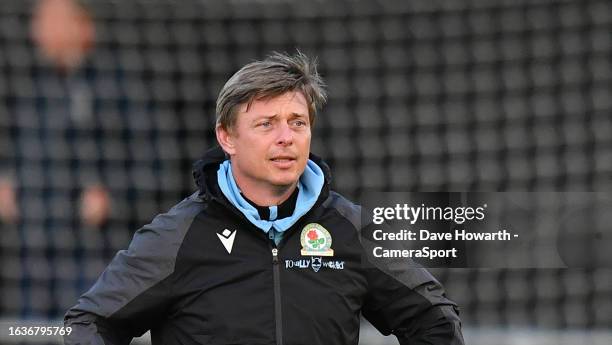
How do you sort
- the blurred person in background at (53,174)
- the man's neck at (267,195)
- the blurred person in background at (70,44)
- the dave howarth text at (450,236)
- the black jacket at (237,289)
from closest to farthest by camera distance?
the black jacket at (237,289)
the man's neck at (267,195)
the dave howarth text at (450,236)
the blurred person in background at (53,174)
the blurred person in background at (70,44)

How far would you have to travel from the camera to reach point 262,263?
232cm

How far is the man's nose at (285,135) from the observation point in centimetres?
236

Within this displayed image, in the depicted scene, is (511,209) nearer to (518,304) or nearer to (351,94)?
(518,304)

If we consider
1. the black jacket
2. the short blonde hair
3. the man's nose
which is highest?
the short blonde hair

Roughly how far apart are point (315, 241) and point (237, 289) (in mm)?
184

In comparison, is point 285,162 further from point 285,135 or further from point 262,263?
point 262,263

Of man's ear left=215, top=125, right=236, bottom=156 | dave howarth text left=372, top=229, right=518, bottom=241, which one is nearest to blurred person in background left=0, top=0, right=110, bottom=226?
dave howarth text left=372, top=229, right=518, bottom=241

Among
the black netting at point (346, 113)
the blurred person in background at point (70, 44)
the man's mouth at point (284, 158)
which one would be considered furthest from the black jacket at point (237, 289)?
the blurred person in background at point (70, 44)

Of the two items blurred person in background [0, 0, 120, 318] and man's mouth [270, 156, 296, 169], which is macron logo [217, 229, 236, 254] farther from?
blurred person in background [0, 0, 120, 318]

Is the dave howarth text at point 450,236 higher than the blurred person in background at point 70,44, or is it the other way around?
the blurred person in background at point 70,44

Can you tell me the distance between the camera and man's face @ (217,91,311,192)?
237 centimetres

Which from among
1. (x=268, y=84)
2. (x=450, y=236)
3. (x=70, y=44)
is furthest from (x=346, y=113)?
(x=268, y=84)

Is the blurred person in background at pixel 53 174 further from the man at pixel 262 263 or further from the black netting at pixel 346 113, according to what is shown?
the man at pixel 262 263

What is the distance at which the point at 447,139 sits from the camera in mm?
5266
